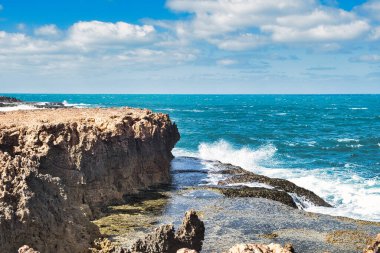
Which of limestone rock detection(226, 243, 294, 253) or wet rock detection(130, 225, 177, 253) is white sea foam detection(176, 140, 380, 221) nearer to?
wet rock detection(130, 225, 177, 253)

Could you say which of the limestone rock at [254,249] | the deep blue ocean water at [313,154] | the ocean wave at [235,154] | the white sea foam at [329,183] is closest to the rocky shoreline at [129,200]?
the limestone rock at [254,249]

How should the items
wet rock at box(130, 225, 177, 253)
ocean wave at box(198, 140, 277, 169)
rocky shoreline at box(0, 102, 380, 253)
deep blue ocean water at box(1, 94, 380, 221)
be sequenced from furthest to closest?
ocean wave at box(198, 140, 277, 169), deep blue ocean water at box(1, 94, 380, 221), wet rock at box(130, 225, 177, 253), rocky shoreline at box(0, 102, 380, 253)

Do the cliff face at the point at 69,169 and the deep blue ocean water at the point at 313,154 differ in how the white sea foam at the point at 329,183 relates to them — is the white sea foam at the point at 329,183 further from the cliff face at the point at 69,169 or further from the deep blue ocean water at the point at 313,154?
the cliff face at the point at 69,169

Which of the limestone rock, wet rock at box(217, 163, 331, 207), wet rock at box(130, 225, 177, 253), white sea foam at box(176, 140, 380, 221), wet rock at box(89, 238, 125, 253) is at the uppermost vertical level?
the limestone rock

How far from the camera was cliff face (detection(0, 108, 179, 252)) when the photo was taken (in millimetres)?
12367

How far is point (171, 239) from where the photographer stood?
13.8 m

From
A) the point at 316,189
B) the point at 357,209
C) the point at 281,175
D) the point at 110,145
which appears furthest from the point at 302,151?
the point at 110,145

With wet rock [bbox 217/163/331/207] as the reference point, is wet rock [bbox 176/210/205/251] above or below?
above

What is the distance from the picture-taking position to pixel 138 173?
32.9m

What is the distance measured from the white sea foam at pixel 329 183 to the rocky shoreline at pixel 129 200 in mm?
2173

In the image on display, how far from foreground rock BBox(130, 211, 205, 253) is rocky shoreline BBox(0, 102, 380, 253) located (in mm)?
32

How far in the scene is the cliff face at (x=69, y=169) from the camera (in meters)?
12.4

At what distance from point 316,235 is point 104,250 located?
13.4 meters

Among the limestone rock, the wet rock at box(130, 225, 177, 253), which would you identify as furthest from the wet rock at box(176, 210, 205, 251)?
the limestone rock
